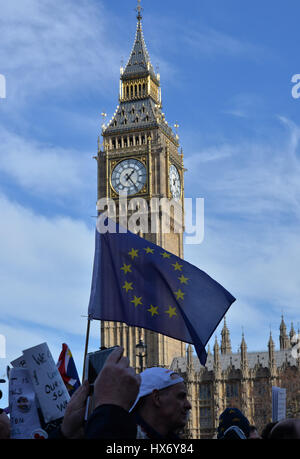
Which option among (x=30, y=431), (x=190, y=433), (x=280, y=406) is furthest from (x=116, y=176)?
(x=30, y=431)

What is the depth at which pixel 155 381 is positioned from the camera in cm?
555

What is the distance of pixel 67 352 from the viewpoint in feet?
29.0

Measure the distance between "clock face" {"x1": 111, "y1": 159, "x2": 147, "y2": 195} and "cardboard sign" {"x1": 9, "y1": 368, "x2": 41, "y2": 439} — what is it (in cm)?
6962

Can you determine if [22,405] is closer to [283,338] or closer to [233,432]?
[233,432]

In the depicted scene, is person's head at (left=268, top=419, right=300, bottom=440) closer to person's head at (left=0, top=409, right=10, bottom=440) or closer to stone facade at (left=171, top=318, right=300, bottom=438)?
person's head at (left=0, top=409, right=10, bottom=440)

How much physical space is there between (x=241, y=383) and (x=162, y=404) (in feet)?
211

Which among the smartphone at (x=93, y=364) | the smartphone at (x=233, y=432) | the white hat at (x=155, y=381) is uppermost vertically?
the smartphone at (x=93, y=364)

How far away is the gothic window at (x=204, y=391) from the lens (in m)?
69.7

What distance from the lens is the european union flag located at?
1060cm

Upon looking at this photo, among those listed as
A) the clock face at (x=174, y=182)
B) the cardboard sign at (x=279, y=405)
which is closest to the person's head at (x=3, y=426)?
the cardboard sign at (x=279, y=405)

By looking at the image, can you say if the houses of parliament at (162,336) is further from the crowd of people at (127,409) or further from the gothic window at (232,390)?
the crowd of people at (127,409)

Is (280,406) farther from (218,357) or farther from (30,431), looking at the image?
(218,357)

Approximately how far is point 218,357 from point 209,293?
5970cm

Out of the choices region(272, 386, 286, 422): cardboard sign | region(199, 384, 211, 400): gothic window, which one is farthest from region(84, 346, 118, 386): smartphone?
region(199, 384, 211, 400): gothic window
